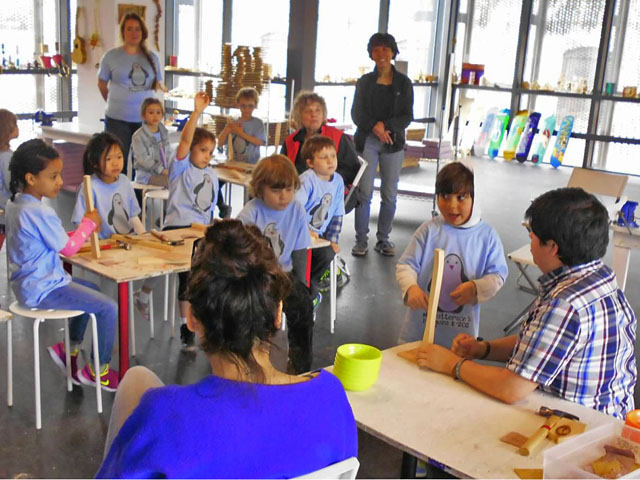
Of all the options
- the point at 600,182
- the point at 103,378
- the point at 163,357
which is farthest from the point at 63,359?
the point at 600,182

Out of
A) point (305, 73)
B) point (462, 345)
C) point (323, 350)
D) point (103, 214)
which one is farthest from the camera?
point (305, 73)

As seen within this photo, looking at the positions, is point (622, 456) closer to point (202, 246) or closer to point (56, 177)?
point (202, 246)

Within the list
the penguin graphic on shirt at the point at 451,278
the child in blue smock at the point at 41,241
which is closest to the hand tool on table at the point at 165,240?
the child in blue smock at the point at 41,241

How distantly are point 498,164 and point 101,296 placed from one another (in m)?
A: 8.72

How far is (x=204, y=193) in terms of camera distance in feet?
14.3

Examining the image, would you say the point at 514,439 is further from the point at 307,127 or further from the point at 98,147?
the point at 307,127

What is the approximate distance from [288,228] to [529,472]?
7.11 ft

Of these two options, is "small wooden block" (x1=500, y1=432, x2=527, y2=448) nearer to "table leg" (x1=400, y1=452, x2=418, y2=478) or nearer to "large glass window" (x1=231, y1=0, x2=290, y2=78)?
"table leg" (x1=400, y1=452, x2=418, y2=478)

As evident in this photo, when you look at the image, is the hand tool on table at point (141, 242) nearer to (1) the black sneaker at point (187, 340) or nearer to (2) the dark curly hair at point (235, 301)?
(1) the black sneaker at point (187, 340)

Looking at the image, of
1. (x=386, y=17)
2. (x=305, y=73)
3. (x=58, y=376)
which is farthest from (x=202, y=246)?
(x=386, y=17)

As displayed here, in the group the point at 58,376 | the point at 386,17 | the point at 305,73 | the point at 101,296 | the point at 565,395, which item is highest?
the point at 386,17

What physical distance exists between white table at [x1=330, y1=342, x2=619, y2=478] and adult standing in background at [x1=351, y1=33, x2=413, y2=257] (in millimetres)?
3897

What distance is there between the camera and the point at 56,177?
10.6 feet

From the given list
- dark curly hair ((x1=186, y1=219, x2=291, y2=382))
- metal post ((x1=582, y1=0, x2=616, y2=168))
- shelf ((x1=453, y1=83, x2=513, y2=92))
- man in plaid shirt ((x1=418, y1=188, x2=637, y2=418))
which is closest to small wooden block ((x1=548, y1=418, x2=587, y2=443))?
man in plaid shirt ((x1=418, y1=188, x2=637, y2=418))
